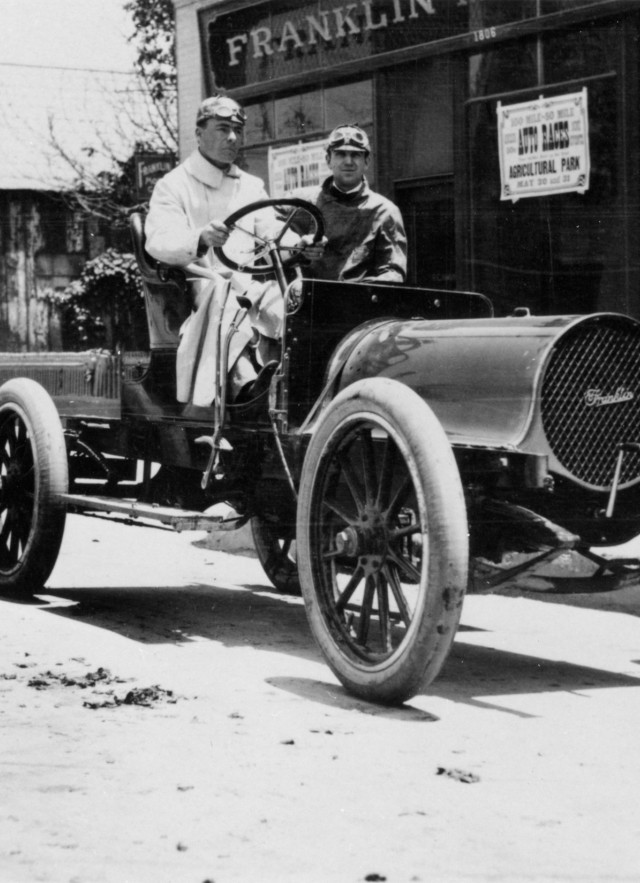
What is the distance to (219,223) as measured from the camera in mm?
6516

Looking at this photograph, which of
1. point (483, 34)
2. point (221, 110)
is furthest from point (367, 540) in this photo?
point (483, 34)

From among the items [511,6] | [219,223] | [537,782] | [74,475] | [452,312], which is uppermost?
[511,6]

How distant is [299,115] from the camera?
13727 mm

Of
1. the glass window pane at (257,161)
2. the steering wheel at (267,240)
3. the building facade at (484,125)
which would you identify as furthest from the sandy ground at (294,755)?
the glass window pane at (257,161)

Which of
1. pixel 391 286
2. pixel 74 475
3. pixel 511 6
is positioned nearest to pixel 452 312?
pixel 391 286

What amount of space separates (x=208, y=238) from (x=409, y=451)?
1935mm

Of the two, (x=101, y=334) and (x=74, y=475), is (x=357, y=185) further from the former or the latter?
(x=101, y=334)

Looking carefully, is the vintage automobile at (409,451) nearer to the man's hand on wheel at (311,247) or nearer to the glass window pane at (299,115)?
the man's hand on wheel at (311,247)

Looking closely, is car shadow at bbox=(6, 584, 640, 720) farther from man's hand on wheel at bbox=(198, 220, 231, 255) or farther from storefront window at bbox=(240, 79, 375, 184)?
storefront window at bbox=(240, 79, 375, 184)

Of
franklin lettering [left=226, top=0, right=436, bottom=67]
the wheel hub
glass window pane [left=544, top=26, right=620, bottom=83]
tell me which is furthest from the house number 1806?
the wheel hub

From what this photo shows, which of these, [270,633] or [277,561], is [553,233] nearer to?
[277,561]

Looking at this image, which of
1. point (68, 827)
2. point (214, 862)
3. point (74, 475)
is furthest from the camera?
point (74, 475)

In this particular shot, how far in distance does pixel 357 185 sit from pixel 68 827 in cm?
379

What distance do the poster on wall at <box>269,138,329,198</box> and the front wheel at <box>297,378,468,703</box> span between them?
8024 millimetres
